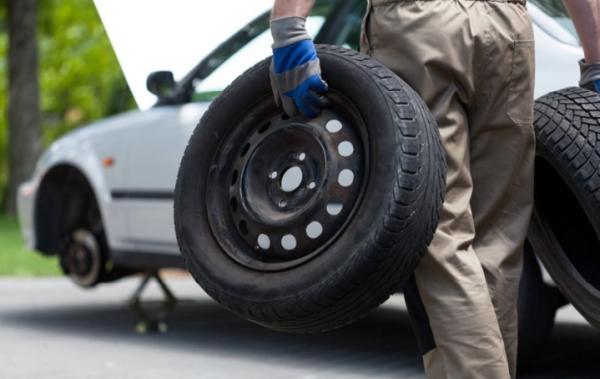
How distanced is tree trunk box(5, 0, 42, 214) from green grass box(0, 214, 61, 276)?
17.7 feet

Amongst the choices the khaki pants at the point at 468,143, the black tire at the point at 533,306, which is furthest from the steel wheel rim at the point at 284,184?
the black tire at the point at 533,306

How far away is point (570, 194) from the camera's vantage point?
4047 millimetres

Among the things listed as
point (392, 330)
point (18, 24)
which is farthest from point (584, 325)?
point (18, 24)

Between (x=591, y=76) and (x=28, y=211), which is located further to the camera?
(x=28, y=211)

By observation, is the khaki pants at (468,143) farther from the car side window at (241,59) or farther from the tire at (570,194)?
the car side window at (241,59)

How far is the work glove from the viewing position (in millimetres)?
3693

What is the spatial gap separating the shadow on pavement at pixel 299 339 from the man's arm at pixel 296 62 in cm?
249

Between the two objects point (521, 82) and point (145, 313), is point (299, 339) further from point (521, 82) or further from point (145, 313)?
point (521, 82)

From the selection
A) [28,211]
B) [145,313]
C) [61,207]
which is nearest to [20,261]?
[28,211]

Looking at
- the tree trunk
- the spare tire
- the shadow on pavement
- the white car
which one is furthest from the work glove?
the tree trunk

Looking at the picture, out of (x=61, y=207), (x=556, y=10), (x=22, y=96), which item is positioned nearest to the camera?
(x=556, y=10)

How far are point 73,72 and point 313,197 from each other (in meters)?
26.4

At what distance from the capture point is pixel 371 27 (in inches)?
130

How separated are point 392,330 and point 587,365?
150cm
